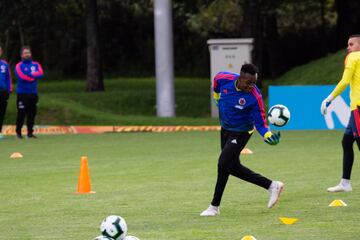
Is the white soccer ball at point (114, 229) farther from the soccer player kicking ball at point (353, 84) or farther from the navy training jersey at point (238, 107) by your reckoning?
the soccer player kicking ball at point (353, 84)

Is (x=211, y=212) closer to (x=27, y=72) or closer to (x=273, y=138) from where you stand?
(x=273, y=138)

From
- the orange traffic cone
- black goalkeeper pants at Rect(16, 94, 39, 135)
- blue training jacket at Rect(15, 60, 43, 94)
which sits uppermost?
blue training jacket at Rect(15, 60, 43, 94)

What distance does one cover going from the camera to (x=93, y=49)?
120ft

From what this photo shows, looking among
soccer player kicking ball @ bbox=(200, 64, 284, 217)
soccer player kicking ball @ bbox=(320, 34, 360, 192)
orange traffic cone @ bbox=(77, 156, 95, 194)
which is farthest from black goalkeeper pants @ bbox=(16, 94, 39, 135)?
soccer player kicking ball @ bbox=(200, 64, 284, 217)

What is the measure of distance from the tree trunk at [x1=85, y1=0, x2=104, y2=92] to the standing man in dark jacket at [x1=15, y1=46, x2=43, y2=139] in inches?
503

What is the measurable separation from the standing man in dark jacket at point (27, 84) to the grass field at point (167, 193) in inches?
55.4

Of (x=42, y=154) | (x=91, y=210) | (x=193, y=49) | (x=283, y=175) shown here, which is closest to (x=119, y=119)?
(x=42, y=154)

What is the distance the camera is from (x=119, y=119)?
28734 mm

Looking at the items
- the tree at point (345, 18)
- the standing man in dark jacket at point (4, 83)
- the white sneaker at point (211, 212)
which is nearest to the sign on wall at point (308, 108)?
the standing man in dark jacket at point (4, 83)

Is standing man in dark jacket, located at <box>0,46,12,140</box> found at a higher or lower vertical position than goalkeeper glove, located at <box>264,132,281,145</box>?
lower

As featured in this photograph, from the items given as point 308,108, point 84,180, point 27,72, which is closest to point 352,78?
point 84,180

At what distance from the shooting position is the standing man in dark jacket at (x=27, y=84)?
2333 cm

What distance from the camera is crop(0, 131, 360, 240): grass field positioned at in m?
10.3

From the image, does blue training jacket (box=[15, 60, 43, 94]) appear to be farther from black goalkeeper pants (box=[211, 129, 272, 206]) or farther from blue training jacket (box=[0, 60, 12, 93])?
black goalkeeper pants (box=[211, 129, 272, 206])
